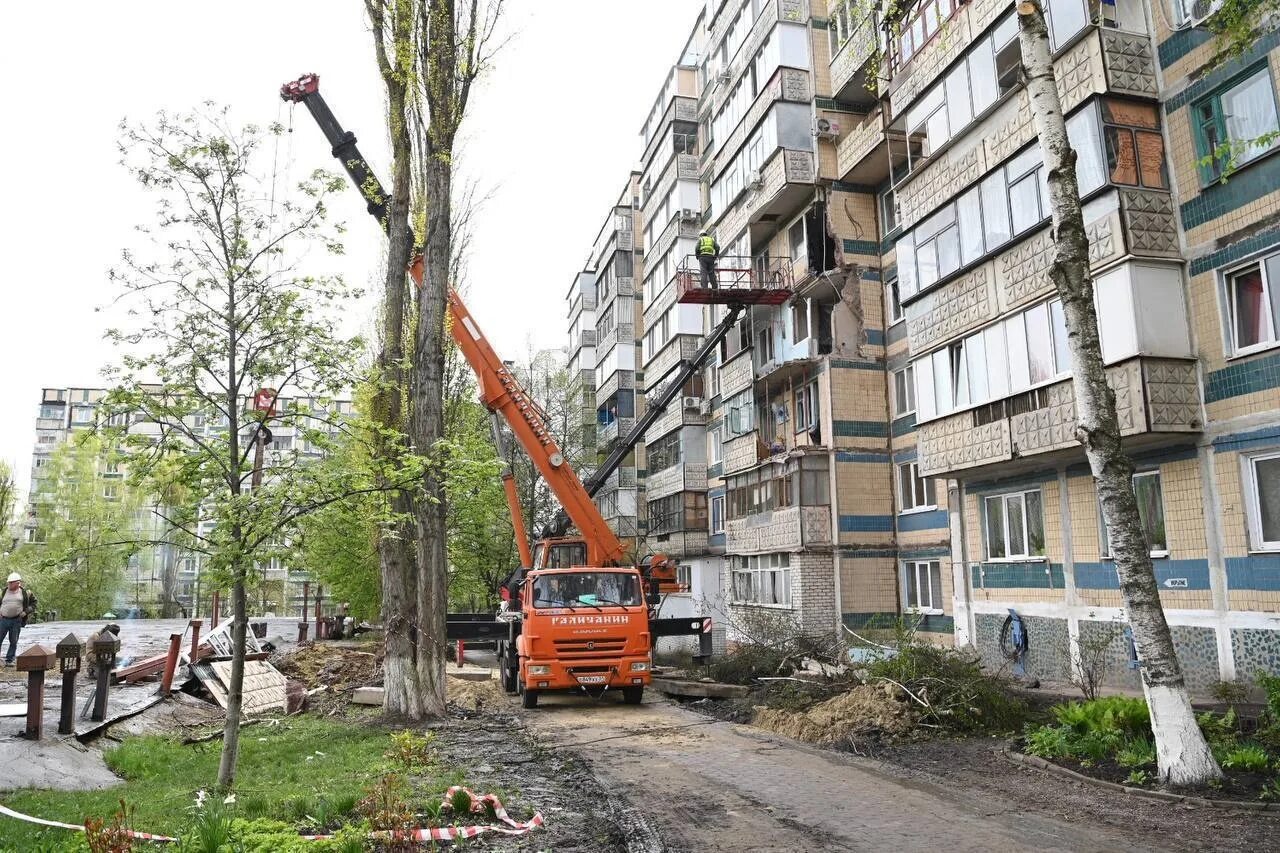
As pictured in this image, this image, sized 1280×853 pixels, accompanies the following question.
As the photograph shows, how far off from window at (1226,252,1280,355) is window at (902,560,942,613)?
36.4ft

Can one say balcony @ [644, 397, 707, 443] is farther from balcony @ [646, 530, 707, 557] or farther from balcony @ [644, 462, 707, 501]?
balcony @ [646, 530, 707, 557]

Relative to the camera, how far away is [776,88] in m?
25.8

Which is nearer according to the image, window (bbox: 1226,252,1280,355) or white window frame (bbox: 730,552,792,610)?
window (bbox: 1226,252,1280,355)

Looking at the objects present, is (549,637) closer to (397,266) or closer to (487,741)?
(487,741)

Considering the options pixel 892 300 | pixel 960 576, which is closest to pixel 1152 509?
pixel 960 576

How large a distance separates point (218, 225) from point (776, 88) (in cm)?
2007

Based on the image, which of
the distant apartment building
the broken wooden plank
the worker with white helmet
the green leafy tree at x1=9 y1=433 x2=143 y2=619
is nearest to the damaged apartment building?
the broken wooden plank

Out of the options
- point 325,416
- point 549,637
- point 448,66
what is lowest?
point 549,637

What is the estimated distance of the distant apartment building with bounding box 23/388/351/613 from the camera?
28.7 feet

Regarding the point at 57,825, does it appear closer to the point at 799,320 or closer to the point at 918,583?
the point at 918,583

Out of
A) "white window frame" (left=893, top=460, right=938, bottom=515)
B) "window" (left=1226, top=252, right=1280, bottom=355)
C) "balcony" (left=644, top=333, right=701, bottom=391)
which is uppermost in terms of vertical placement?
"balcony" (left=644, top=333, right=701, bottom=391)

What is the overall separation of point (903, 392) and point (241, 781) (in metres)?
19.5

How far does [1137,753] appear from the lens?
8.92m

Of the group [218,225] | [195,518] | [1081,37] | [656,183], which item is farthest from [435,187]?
[656,183]
